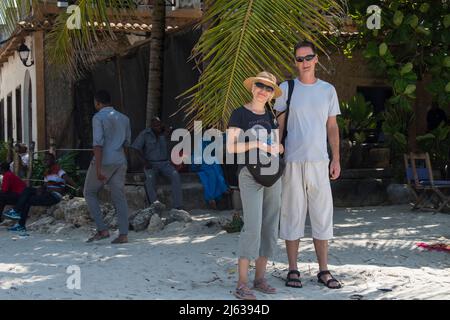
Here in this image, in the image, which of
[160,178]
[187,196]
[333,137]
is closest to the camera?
[333,137]

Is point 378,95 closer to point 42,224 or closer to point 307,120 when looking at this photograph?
point 42,224

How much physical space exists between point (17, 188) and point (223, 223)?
302 centimetres

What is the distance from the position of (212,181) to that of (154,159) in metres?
0.97

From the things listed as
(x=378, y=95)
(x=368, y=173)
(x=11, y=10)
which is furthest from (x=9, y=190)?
(x=378, y=95)

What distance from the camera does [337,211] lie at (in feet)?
34.1

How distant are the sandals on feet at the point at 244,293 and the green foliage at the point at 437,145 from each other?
6.43 meters

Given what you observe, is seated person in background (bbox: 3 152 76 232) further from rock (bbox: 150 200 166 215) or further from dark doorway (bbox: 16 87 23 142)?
dark doorway (bbox: 16 87 23 142)

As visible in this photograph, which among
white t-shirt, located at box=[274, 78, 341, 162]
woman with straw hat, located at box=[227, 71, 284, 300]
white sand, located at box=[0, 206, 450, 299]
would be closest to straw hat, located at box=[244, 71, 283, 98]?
woman with straw hat, located at box=[227, 71, 284, 300]

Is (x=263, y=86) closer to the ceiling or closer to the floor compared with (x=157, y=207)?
closer to the ceiling

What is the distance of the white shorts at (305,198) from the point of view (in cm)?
543

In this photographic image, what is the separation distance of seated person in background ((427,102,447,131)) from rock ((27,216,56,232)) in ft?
21.7

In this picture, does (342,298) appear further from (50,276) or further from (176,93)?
(176,93)

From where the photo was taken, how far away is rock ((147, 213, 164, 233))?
28.2 feet

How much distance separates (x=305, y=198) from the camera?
5500 mm
